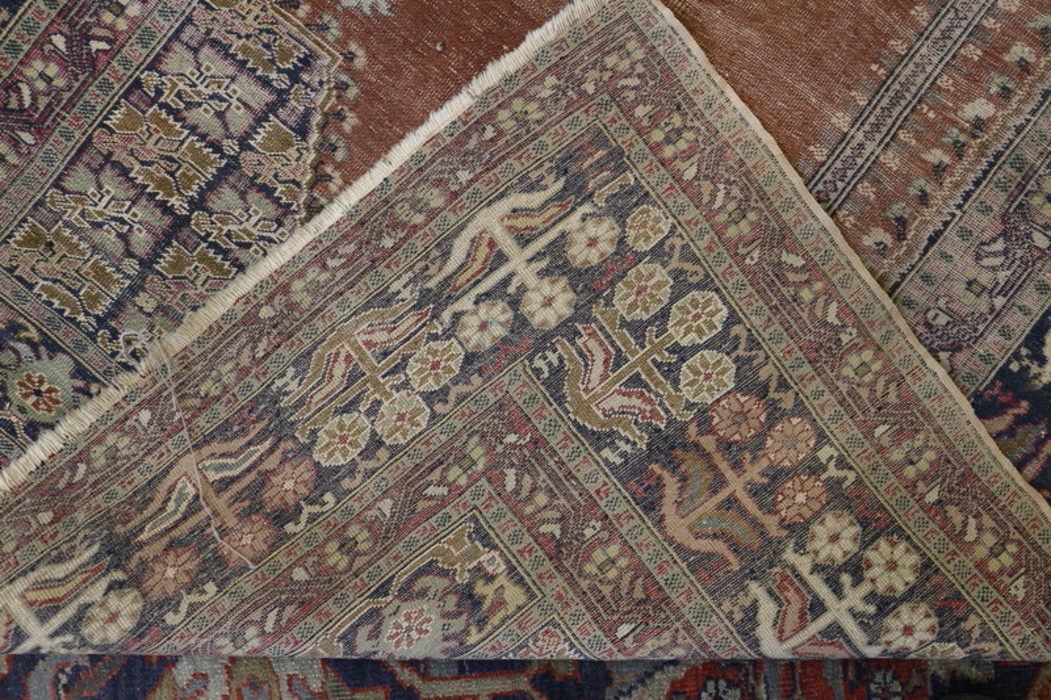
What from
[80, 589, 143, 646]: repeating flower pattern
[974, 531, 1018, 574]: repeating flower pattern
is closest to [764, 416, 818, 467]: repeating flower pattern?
[974, 531, 1018, 574]: repeating flower pattern

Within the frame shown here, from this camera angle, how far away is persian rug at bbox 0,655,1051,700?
1199 mm

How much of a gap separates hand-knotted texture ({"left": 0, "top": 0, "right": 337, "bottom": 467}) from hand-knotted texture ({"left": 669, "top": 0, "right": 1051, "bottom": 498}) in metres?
0.67

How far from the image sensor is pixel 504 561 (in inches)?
43.6

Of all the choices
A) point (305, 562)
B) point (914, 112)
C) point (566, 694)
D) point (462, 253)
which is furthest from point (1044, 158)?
point (305, 562)

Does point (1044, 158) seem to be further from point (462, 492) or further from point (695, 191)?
point (462, 492)

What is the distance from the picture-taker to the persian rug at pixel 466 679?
120 centimetres

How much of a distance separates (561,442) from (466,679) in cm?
44

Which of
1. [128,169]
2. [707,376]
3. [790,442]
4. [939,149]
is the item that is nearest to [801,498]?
[790,442]

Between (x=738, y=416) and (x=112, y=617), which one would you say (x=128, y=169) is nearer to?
(x=112, y=617)

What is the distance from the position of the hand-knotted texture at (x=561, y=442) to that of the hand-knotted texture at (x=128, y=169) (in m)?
0.10

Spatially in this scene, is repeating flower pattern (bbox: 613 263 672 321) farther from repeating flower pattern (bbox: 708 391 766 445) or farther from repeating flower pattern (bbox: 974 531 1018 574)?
repeating flower pattern (bbox: 974 531 1018 574)

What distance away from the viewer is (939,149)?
45.1 inches

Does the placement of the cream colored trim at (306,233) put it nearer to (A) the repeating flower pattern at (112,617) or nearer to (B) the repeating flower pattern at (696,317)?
(A) the repeating flower pattern at (112,617)

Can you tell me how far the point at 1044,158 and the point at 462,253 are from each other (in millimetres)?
889
